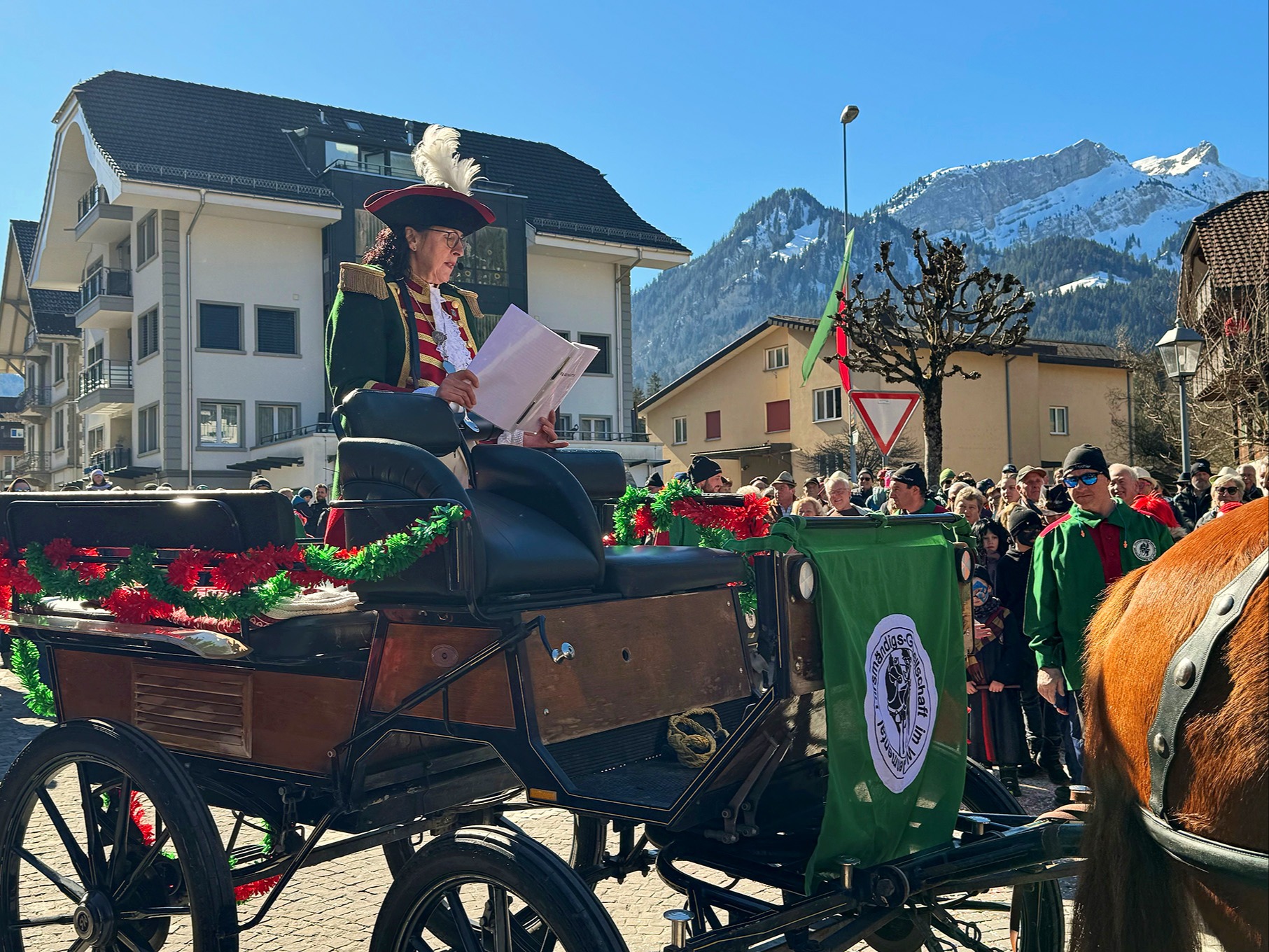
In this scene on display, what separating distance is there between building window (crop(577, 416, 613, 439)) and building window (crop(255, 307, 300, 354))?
788 cm

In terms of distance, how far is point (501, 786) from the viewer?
3477mm

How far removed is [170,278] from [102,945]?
26552 millimetres

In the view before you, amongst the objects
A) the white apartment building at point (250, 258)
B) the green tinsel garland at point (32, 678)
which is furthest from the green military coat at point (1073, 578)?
the white apartment building at point (250, 258)

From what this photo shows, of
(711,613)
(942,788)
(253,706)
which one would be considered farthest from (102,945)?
(942,788)

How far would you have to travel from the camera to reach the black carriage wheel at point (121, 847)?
2.92 meters

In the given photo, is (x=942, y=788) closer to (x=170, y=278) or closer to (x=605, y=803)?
(x=605, y=803)

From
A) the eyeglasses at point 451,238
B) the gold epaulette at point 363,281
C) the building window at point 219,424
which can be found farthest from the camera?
the building window at point 219,424

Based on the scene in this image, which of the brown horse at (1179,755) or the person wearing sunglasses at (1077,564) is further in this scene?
the person wearing sunglasses at (1077,564)

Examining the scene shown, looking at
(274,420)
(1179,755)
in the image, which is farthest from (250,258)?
(1179,755)

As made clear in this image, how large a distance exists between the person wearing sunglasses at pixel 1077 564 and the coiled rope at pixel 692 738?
2752 mm

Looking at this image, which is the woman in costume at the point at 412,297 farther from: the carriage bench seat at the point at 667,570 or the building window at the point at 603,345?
the building window at the point at 603,345

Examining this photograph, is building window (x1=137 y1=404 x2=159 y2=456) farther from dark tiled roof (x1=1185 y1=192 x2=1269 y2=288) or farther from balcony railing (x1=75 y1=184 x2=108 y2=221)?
dark tiled roof (x1=1185 y1=192 x2=1269 y2=288)

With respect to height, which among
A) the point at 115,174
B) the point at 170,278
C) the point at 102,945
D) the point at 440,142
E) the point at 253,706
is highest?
the point at 115,174

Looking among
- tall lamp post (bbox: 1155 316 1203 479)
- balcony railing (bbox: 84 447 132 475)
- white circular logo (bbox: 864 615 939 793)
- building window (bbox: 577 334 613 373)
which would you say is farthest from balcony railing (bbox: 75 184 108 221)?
white circular logo (bbox: 864 615 939 793)
